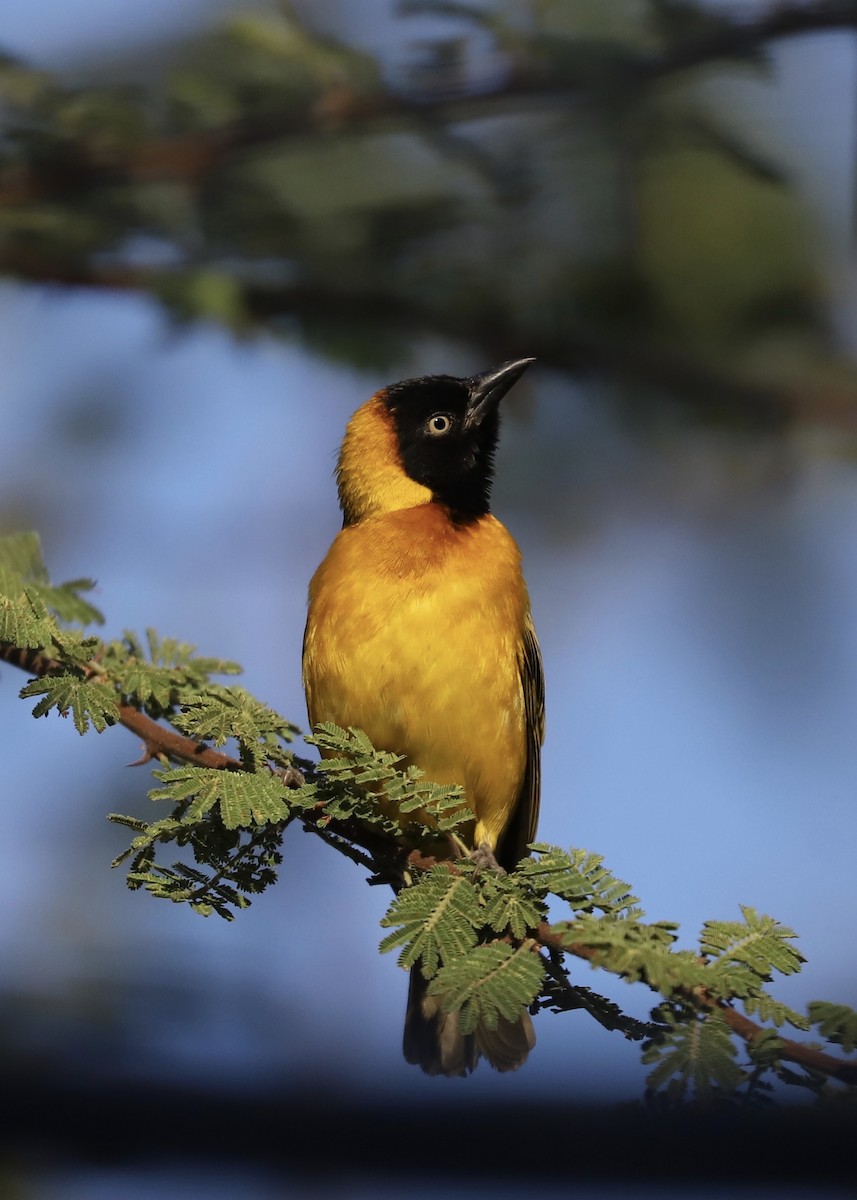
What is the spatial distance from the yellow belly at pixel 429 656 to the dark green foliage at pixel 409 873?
15.4 inches

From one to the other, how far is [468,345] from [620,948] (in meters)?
2.62

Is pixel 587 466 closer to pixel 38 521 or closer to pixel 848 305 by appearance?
pixel 848 305

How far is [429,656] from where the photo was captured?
3469mm

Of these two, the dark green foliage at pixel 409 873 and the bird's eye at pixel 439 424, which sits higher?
the bird's eye at pixel 439 424

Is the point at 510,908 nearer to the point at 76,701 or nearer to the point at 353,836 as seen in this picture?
the point at 353,836

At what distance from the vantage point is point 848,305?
533cm

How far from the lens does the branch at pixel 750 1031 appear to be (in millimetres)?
1752

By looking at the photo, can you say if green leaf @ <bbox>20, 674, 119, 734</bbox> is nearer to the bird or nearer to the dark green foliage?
the dark green foliage

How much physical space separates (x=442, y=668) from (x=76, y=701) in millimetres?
1116

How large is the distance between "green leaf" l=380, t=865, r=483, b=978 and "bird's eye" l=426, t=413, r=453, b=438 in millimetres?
2198

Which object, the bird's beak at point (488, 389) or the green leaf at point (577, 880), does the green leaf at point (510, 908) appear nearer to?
the green leaf at point (577, 880)

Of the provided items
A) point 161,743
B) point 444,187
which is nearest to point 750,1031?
point 161,743

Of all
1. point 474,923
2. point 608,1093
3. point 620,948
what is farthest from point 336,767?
point 608,1093

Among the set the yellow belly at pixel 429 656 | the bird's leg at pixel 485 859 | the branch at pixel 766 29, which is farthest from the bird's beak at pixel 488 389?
the bird's leg at pixel 485 859
